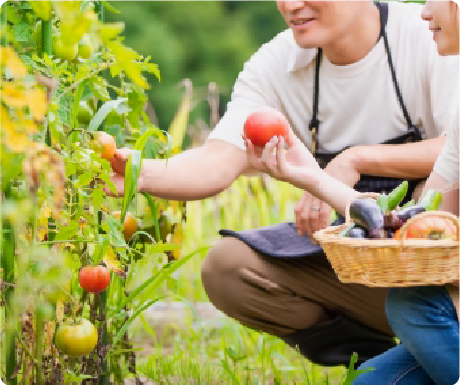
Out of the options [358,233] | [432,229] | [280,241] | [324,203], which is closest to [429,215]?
[432,229]

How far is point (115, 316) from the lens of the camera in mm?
1660

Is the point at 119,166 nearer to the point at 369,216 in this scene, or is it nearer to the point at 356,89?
the point at 369,216

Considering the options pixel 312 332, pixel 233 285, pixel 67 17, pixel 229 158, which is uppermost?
pixel 67 17

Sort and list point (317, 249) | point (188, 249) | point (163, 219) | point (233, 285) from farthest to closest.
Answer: point (188, 249)
point (233, 285)
point (317, 249)
point (163, 219)

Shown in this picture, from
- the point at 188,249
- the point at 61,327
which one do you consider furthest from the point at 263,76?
the point at 188,249

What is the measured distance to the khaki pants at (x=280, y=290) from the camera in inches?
80.4

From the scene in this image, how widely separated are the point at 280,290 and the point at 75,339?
86cm

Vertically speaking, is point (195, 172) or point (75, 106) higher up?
point (75, 106)

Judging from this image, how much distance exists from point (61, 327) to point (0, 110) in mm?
660

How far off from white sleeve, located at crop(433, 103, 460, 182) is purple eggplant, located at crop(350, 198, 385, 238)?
0.31 metres

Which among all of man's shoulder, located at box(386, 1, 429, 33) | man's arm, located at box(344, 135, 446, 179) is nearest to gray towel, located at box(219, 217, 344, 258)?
man's arm, located at box(344, 135, 446, 179)

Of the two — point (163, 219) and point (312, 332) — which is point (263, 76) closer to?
point (163, 219)

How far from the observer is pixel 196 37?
15.1 metres

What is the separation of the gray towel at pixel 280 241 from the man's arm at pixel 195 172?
0.20 meters
